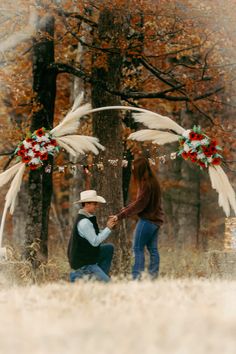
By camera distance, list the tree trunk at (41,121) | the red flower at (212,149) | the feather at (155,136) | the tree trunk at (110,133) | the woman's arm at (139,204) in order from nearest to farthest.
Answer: the woman's arm at (139,204)
the feather at (155,136)
the red flower at (212,149)
the tree trunk at (110,133)
the tree trunk at (41,121)

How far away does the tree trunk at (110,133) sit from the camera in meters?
12.7

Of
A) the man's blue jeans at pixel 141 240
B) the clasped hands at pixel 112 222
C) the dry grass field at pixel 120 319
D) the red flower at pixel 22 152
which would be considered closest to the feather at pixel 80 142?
the red flower at pixel 22 152

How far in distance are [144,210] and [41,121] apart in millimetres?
3957

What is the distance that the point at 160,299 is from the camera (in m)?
7.89

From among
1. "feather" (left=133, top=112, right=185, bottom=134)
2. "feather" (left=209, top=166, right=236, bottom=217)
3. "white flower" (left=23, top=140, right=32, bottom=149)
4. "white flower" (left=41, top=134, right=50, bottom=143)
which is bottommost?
"feather" (left=209, top=166, right=236, bottom=217)

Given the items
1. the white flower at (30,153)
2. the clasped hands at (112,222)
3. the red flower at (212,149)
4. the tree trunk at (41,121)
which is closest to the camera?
the clasped hands at (112,222)

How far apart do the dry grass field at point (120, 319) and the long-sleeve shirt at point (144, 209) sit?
1.37 meters

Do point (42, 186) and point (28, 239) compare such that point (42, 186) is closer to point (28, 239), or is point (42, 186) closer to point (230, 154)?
point (28, 239)

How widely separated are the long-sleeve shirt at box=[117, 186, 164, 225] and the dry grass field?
1.37 meters

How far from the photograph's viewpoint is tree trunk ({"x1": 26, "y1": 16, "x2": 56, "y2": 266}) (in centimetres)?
1333

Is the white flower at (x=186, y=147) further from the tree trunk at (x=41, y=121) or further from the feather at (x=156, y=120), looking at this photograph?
the tree trunk at (x=41, y=121)

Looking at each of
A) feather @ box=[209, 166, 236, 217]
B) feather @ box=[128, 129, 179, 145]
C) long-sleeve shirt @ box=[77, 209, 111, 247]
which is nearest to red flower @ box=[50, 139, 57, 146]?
feather @ box=[128, 129, 179, 145]

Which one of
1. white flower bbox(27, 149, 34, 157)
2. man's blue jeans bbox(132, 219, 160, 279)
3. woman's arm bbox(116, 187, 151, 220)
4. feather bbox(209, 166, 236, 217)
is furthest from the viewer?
white flower bbox(27, 149, 34, 157)

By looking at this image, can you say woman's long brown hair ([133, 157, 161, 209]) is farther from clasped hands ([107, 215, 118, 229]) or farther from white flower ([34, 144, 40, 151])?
white flower ([34, 144, 40, 151])
